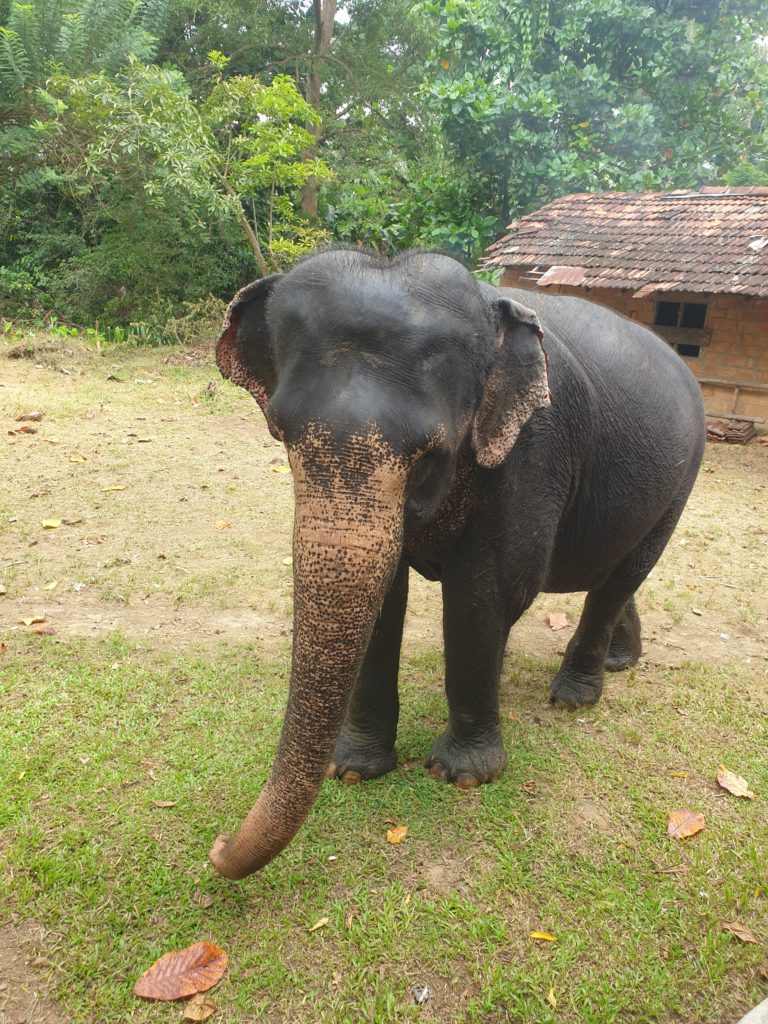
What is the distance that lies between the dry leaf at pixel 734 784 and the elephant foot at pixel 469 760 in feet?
3.21

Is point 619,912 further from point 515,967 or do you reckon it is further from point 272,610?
point 272,610

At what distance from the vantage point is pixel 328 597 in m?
1.83

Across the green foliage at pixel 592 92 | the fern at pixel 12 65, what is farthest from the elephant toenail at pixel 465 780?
the fern at pixel 12 65

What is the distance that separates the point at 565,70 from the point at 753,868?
52.9 ft

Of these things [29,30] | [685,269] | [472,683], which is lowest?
[472,683]

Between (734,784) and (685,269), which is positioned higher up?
(685,269)

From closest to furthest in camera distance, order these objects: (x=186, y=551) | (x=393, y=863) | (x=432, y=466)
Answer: (x=432, y=466) → (x=393, y=863) → (x=186, y=551)

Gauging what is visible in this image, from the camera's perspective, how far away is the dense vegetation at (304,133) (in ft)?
43.0

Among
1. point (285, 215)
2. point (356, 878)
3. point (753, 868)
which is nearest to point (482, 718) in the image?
point (356, 878)

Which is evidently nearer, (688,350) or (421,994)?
(421,994)

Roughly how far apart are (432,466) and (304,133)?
12.7 metres

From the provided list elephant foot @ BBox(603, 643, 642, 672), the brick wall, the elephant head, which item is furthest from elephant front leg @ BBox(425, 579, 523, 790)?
the brick wall

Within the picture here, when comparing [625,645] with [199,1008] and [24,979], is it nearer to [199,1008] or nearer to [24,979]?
[199,1008]

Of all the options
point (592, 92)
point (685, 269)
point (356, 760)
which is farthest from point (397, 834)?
point (592, 92)
